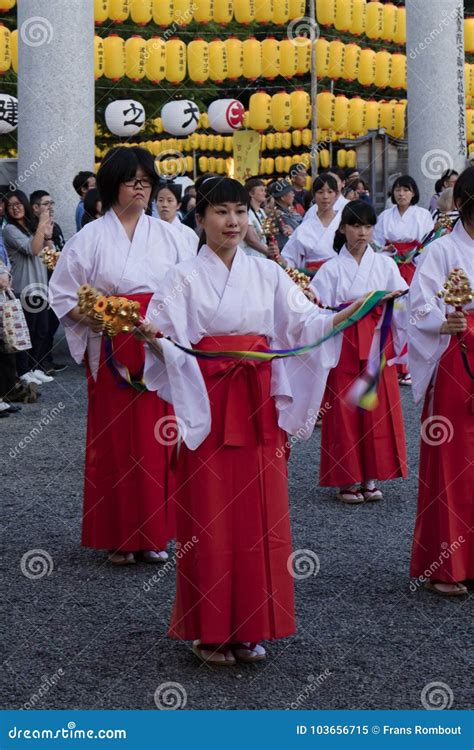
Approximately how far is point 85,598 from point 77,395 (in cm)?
608

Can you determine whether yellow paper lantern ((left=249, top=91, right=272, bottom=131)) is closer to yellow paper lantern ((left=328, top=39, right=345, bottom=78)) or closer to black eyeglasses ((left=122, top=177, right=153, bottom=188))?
yellow paper lantern ((left=328, top=39, right=345, bottom=78))

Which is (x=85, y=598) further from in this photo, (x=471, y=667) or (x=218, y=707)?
(x=471, y=667)

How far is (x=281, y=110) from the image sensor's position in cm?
2202

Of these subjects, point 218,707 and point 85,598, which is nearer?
point 218,707

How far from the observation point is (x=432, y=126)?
15789mm

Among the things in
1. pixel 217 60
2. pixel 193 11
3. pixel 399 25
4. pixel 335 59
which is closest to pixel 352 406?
pixel 217 60

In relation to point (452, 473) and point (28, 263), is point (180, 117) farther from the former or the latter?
point (452, 473)

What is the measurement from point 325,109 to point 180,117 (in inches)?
146

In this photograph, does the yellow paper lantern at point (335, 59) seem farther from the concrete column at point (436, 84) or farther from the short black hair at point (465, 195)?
the short black hair at point (465, 195)

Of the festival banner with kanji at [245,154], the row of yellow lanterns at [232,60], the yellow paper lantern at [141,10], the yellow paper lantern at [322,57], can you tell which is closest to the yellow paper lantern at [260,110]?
the row of yellow lanterns at [232,60]

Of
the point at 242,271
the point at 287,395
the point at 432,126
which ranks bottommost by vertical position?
the point at 287,395

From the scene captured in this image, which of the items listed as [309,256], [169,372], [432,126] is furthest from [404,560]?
[432,126]

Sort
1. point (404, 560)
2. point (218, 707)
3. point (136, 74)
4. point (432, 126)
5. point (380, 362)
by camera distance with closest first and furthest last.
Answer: point (218, 707), point (380, 362), point (404, 560), point (432, 126), point (136, 74)

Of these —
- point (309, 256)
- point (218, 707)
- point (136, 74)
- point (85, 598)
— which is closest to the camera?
point (218, 707)
